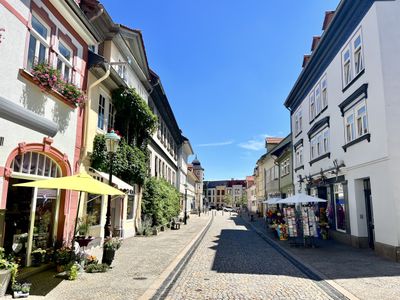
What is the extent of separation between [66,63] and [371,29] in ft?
36.2

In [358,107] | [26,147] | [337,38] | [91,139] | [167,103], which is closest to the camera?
[26,147]

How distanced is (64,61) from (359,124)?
11.8 metres

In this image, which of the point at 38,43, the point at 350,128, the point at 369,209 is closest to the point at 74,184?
the point at 38,43

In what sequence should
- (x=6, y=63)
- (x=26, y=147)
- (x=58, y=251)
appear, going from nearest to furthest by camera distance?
→ 1. (x=6, y=63)
2. (x=26, y=147)
3. (x=58, y=251)

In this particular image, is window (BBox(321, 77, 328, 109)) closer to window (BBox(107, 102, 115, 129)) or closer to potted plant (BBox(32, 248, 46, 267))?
window (BBox(107, 102, 115, 129))

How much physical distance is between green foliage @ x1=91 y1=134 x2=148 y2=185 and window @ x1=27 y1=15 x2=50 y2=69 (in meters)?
4.04

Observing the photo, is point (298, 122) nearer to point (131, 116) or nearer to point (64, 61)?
point (131, 116)

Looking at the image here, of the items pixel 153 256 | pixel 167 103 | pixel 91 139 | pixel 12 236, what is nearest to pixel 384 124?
pixel 153 256

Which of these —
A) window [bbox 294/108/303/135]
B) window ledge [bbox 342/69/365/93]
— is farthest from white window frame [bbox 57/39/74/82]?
window [bbox 294/108/303/135]

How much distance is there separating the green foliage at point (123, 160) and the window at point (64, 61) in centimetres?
275

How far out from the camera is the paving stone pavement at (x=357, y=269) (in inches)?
293

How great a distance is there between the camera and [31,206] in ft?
28.7

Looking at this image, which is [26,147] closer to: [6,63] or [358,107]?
[6,63]

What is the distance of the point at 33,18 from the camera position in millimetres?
8492
